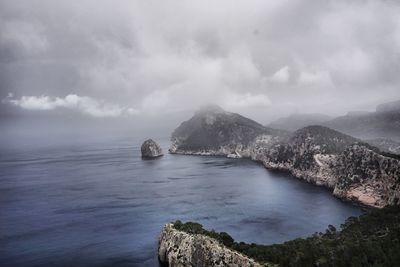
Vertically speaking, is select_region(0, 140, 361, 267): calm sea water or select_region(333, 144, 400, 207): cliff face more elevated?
select_region(333, 144, 400, 207): cliff face

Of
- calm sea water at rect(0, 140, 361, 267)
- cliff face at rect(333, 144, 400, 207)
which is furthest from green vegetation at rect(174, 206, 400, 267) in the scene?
cliff face at rect(333, 144, 400, 207)

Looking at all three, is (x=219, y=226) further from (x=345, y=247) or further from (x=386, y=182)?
(x=386, y=182)

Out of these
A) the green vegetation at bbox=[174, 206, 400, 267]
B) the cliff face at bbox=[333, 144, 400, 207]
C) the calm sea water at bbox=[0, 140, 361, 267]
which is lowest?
the calm sea water at bbox=[0, 140, 361, 267]

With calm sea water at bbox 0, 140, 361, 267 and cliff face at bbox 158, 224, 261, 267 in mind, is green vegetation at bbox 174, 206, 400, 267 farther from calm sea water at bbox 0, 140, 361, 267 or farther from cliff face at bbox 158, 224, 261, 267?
calm sea water at bbox 0, 140, 361, 267

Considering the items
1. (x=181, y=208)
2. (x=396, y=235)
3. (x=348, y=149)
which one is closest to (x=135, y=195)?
(x=181, y=208)

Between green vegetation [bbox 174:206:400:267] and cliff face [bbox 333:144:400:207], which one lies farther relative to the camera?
cliff face [bbox 333:144:400:207]

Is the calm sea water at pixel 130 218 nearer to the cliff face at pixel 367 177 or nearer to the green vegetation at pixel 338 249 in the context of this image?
the cliff face at pixel 367 177
